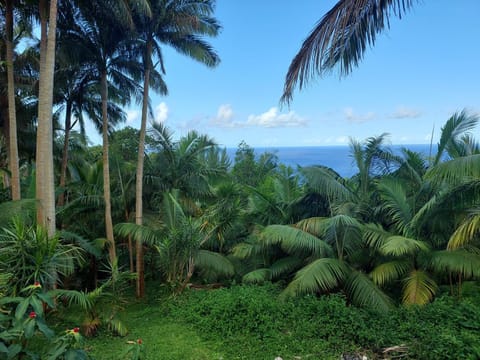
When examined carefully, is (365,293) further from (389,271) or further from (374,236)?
(374,236)

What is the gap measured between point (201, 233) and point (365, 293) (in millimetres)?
4044

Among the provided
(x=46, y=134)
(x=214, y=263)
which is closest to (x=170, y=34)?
(x=46, y=134)

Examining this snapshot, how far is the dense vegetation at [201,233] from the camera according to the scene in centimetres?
552

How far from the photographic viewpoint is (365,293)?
6730 millimetres

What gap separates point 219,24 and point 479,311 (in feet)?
30.4

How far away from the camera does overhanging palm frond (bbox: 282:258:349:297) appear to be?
265 inches

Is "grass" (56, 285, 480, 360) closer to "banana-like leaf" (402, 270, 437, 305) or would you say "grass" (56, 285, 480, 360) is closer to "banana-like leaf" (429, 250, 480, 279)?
"banana-like leaf" (402, 270, 437, 305)

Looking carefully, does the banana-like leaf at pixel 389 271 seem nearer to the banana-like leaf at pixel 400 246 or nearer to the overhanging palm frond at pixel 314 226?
the banana-like leaf at pixel 400 246

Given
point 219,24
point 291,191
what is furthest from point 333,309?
point 219,24

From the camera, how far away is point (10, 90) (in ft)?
25.0

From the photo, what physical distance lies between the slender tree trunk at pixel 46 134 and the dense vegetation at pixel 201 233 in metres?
0.03

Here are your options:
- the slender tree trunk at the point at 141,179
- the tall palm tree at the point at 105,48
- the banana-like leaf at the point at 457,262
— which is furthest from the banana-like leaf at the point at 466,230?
the tall palm tree at the point at 105,48

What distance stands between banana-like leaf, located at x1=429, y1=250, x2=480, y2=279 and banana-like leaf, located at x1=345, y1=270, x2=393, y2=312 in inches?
47.8

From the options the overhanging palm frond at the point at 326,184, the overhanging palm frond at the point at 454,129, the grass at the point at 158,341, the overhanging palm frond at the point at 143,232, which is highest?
the overhanging palm frond at the point at 454,129
